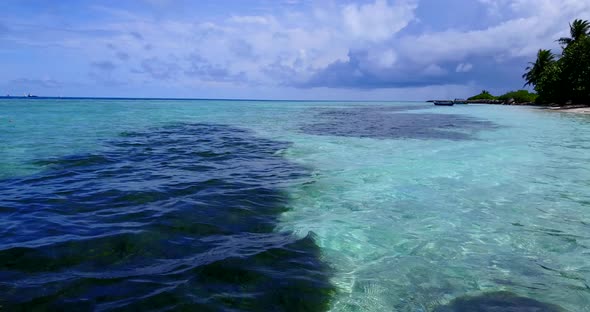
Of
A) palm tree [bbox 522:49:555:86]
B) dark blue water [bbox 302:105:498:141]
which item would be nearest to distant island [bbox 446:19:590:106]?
palm tree [bbox 522:49:555:86]

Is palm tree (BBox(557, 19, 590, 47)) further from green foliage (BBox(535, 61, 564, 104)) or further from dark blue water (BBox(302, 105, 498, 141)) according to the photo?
dark blue water (BBox(302, 105, 498, 141))

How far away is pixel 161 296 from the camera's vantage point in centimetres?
411

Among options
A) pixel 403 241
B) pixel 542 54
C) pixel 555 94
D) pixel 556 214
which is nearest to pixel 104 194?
pixel 403 241

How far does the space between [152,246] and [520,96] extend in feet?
375

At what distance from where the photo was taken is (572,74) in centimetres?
5762

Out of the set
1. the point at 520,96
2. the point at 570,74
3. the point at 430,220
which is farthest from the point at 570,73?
the point at 430,220

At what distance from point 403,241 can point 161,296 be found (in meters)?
3.84

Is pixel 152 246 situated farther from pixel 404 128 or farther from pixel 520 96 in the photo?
pixel 520 96

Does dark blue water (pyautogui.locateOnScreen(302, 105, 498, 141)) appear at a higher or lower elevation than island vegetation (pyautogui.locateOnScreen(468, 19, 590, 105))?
lower

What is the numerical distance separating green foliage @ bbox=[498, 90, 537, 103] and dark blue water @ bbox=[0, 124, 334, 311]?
103566 millimetres

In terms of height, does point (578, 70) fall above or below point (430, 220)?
above

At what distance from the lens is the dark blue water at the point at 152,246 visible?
4137mm

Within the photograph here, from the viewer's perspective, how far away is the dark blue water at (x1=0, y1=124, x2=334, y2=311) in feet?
13.6

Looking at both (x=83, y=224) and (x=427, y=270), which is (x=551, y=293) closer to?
(x=427, y=270)
